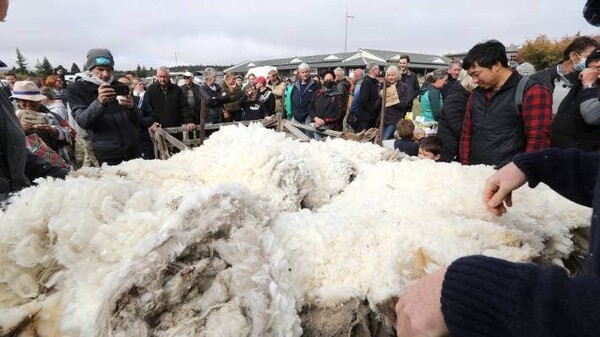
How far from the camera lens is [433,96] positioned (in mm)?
5855

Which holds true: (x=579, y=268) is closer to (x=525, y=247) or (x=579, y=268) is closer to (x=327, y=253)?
(x=525, y=247)

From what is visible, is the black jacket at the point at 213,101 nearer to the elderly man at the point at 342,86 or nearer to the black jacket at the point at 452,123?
the elderly man at the point at 342,86

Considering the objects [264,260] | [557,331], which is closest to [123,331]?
[264,260]

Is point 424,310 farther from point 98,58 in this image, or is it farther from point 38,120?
point 38,120

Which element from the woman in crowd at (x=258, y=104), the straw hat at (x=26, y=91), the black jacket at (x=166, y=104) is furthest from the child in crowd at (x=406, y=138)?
the woman in crowd at (x=258, y=104)

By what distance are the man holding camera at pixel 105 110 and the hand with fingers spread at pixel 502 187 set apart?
9.68ft

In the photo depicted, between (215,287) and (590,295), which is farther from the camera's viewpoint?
(215,287)

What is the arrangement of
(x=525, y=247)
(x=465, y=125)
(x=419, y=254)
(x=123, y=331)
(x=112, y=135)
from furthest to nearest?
(x=112, y=135)
(x=465, y=125)
(x=525, y=247)
(x=419, y=254)
(x=123, y=331)

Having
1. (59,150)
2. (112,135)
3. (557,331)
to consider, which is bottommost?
(59,150)

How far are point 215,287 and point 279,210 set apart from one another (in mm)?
465

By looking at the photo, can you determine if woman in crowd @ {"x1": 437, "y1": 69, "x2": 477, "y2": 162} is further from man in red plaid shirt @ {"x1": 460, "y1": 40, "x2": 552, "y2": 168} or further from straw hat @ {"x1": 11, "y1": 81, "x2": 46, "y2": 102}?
straw hat @ {"x1": 11, "y1": 81, "x2": 46, "y2": 102}

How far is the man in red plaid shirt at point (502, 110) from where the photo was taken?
2189 mm

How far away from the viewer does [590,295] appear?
19.9 inches

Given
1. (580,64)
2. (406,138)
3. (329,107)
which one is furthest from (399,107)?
(580,64)
